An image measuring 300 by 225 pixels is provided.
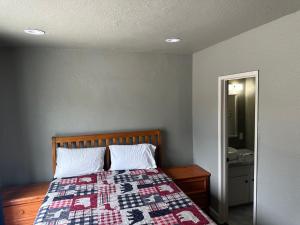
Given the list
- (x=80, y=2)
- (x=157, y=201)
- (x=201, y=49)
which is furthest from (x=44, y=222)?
(x=201, y=49)

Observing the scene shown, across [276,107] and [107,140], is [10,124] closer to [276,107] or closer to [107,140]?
[107,140]

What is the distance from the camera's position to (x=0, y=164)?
2.75 meters

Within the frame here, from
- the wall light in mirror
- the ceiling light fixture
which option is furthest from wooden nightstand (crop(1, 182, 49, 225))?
the wall light in mirror

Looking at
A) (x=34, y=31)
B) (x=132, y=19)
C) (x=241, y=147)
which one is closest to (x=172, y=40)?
(x=132, y=19)

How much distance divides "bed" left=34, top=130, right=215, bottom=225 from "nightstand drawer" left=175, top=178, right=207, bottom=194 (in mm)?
458

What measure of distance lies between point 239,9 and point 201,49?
55.8 inches

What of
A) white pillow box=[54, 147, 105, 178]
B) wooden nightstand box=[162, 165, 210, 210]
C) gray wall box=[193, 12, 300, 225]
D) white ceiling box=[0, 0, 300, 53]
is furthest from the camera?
wooden nightstand box=[162, 165, 210, 210]

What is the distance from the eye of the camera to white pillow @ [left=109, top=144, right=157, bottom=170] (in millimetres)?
2857

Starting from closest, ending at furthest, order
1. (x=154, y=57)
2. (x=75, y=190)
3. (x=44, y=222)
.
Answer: (x=44, y=222) < (x=75, y=190) < (x=154, y=57)

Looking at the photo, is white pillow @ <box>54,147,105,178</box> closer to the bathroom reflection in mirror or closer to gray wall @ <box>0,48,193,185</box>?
gray wall @ <box>0,48,193,185</box>

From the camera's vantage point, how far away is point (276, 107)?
187cm

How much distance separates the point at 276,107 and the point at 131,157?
1850 mm

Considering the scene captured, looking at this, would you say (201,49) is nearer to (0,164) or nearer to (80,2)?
(80,2)

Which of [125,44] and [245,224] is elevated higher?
[125,44]
